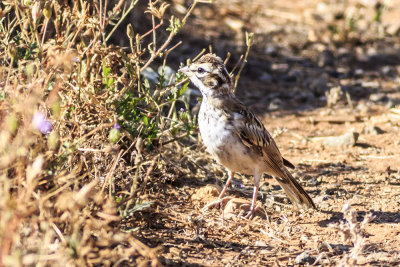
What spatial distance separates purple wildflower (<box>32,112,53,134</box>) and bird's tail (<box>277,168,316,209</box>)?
7.62 ft

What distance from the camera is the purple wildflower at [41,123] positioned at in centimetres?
344

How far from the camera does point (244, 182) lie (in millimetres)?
6207

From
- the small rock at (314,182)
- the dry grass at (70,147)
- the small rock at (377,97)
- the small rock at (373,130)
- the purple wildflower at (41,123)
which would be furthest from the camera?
the small rock at (377,97)

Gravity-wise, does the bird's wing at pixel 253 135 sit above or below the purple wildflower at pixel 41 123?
below

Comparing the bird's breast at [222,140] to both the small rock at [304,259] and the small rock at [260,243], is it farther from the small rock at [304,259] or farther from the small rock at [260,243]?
the small rock at [304,259]

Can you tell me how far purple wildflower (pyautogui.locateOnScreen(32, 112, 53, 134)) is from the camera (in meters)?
3.44

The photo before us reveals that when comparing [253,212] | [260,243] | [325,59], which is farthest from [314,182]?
[325,59]

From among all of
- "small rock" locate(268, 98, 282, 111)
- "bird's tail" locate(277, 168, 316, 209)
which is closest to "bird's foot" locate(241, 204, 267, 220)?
"bird's tail" locate(277, 168, 316, 209)

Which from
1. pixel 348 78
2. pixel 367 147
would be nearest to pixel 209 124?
pixel 367 147

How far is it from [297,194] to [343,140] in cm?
204

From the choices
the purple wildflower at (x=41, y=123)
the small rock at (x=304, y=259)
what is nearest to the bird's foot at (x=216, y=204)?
the small rock at (x=304, y=259)

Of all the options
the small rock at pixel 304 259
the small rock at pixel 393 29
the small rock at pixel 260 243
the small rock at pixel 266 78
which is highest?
the small rock at pixel 393 29

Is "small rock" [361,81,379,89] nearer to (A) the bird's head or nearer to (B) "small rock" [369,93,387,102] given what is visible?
(B) "small rock" [369,93,387,102]

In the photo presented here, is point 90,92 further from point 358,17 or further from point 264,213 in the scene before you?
point 358,17
